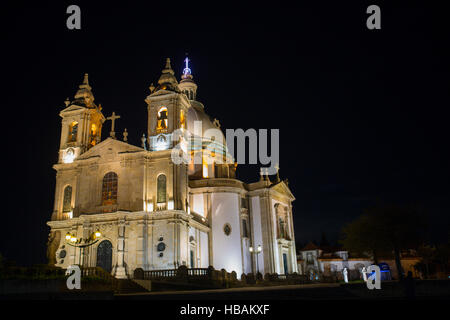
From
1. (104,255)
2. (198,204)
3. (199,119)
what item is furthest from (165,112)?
(199,119)

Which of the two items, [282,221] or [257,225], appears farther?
[282,221]

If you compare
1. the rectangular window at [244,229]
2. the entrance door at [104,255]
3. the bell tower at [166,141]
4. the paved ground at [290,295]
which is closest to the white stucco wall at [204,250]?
the rectangular window at [244,229]

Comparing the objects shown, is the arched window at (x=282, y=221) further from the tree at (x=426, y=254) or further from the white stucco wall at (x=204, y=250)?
the tree at (x=426, y=254)

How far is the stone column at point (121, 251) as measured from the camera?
32125mm

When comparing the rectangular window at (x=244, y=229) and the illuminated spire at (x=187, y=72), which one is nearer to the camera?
the rectangular window at (x=244, y=229)

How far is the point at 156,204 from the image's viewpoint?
35.0 metres

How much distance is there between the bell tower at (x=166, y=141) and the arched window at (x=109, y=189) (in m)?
3.37

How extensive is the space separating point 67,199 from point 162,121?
11.3 m

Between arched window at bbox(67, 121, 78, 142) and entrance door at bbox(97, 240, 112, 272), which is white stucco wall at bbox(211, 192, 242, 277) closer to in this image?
entrance door at bbox(97, 240, 112, 272)

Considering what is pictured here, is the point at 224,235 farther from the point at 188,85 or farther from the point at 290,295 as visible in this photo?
the point at 188,85

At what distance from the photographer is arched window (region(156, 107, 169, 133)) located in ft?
124
